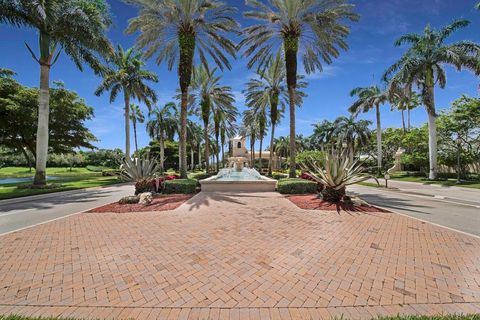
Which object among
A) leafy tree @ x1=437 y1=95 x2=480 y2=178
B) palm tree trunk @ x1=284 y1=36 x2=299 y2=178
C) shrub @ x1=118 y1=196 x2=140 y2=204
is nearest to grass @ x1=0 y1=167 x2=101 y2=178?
shrub @ x1=118 y1=196 x2=140 y2=204

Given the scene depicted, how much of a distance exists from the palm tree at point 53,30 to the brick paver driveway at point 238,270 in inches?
517

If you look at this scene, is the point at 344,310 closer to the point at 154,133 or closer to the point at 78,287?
the point at 78,287

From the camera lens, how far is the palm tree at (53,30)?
14.5 metres

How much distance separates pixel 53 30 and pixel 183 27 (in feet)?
29.3

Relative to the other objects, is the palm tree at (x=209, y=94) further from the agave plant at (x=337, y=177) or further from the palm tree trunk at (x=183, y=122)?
the agave plant at (x=337, y=177)

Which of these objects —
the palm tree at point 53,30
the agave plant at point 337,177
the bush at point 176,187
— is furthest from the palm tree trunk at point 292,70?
the palm tree at point 53,30

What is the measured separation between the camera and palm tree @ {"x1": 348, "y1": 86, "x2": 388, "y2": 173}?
33.3 meters

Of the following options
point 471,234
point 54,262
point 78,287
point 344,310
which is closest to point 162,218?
point 54,262

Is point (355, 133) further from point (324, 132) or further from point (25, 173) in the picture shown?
point (25, 173)

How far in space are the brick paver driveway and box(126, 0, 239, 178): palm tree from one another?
11137mm

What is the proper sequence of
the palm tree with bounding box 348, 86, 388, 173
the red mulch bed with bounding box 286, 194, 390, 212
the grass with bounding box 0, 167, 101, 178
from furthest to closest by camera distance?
the grass with bounding box 0, 167, 101, 178 → the palm tree with bounding box 348, 86, 388, 173 → the red mulch bed with bounding box 286, 194, 390, 212

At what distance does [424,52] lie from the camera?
2311 centimetres

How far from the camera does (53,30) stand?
15.5 metres

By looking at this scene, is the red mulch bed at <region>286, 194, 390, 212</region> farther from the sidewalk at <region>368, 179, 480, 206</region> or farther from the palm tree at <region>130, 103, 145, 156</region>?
the palm tree at <region>130, 103, 145, 156</region>
